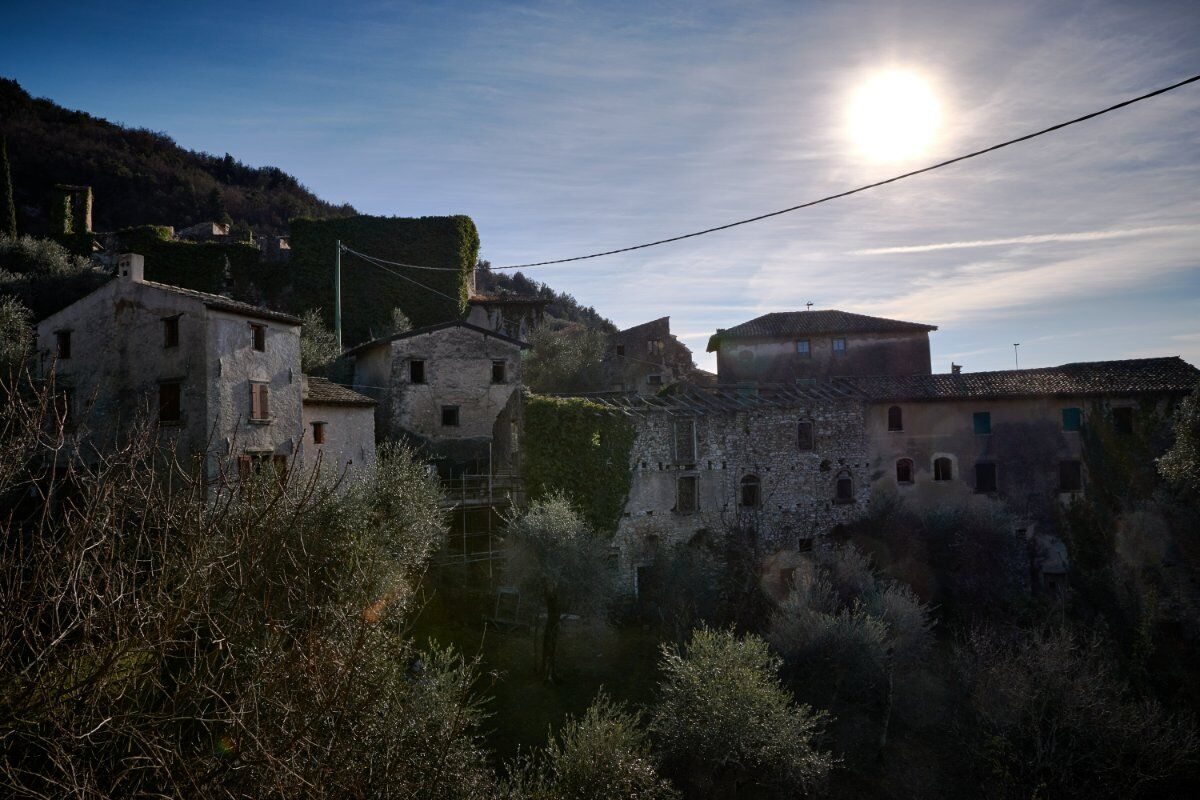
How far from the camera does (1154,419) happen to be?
93.9 ft

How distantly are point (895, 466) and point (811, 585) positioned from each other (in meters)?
8.70

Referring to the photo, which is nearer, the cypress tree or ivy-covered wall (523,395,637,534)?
ivy-covered wall (523,395,637,534)

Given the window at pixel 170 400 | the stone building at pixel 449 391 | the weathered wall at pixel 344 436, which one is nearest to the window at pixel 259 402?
the weathered wall at pixel 344 436

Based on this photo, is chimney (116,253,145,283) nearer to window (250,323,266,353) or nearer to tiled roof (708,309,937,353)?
window (250,323,266,353)

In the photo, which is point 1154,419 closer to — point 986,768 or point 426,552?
point 986,768

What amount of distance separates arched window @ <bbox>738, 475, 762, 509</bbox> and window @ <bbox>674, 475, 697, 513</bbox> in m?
2.27

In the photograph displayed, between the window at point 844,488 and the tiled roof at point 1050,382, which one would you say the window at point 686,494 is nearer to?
the window at point 844,488

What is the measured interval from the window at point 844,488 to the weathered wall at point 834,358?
25.3 ft

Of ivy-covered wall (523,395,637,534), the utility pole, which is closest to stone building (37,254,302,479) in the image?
ivy-covered wall (523,395,637,534)

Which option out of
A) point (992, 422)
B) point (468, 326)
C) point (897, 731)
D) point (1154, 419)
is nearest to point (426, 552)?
point (468, 326)

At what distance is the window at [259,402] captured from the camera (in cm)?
1956

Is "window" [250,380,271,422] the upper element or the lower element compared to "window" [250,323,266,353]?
lower

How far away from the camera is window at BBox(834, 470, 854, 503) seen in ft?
95.2

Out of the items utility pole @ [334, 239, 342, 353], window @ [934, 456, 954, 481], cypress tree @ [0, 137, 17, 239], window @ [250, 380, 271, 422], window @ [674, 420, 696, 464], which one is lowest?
window @ [934, 456, 954, 481]
